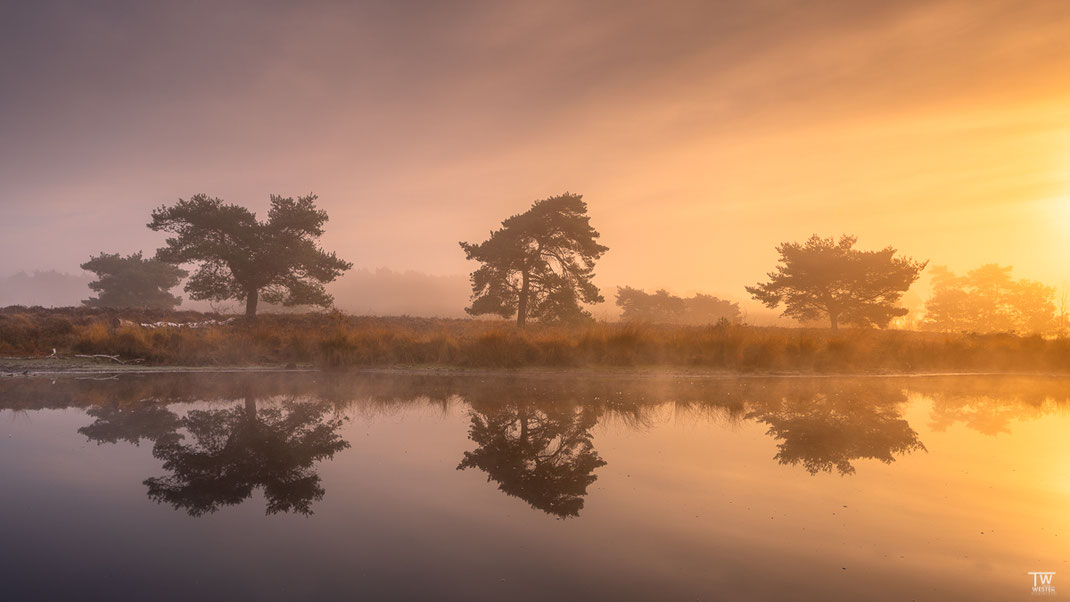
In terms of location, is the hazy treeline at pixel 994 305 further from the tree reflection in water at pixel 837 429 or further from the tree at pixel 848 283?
the tree reflection in water at pixel 837 429

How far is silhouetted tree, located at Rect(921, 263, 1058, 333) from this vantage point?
6331 centimetres

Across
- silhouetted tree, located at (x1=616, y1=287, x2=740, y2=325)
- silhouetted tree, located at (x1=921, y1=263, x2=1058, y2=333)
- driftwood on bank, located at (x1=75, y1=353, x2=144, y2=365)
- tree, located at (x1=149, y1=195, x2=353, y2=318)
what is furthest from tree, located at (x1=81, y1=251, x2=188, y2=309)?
silhouetted tree, located at (x1=921, y1=263, x2=1058, y2=333)

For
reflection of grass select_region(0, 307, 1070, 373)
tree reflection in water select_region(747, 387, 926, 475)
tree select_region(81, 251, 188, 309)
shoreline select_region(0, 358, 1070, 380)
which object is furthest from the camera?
tree select_region(81, 251, 188, 309)

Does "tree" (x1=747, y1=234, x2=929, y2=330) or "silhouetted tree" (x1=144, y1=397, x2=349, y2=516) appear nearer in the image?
"silhouetted tree" (x1=144, y1=397, x2=349, y2=516)

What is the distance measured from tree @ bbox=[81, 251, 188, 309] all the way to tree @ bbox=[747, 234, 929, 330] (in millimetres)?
53767

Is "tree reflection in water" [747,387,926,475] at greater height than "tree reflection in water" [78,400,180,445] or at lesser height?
greater

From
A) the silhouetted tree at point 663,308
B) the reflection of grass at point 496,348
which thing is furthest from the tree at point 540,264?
the silhouetted tree at point 663,308

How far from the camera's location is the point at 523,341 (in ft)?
64.2

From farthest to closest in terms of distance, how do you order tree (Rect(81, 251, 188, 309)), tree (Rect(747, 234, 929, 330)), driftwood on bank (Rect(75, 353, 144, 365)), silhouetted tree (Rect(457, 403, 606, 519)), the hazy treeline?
the hazy treeline < tree (Rect(81, 251, 188, 309)) < tree (Rect(747, 234, 929, 330)) < driftwood on bank (Rect(75, 353, 144, 365)) < silhouetted tree (Rect(457, 403, 606, 519))

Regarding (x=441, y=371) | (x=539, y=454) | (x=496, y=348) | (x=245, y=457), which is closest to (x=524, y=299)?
(x=496, y=348)

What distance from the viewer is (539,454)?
822 centimetres

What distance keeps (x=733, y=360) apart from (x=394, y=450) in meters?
15.0

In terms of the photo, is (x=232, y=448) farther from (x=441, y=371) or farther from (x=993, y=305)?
(x=993, y=305)

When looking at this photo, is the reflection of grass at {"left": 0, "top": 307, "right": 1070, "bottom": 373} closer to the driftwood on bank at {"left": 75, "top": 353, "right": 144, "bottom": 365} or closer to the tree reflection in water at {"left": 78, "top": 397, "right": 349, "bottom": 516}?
the driftwood on bank at {"left": 75, "top": 353, "right": 144, "bottom": 365}
